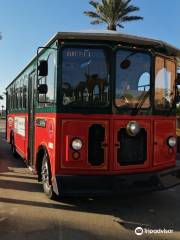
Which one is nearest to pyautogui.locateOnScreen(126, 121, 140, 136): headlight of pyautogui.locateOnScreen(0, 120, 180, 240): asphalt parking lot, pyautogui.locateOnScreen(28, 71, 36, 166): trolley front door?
pyautogui.locateOnScreen(0, 120, 180, 240): asphalt parking lot

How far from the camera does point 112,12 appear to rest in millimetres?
33250

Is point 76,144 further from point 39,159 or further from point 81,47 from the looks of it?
point 39,159

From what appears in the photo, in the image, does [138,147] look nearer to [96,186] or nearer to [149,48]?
[96,186]

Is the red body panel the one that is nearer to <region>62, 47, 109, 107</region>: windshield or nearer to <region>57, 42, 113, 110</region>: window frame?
<region>57, 42, 113, 110</region>: window frame

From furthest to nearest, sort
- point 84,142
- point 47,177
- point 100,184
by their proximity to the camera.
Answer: point 47,177 → point 84,142 → point 100,184

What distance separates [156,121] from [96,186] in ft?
5.70

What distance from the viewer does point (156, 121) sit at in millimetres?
8070

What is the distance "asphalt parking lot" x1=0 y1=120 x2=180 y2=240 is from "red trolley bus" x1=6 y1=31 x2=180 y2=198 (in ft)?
1.43

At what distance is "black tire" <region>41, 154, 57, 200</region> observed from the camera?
804cm

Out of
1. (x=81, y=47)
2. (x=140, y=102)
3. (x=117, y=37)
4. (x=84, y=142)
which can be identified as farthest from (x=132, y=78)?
(x=84, y=142)

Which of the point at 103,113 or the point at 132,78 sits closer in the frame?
the point at 103,113

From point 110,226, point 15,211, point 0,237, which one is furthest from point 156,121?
point 0,237

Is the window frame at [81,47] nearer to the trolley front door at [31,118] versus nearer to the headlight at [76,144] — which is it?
the headlight at [76,144]

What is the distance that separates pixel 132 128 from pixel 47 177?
1.90 meters
